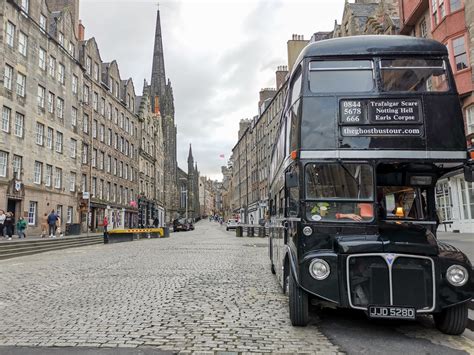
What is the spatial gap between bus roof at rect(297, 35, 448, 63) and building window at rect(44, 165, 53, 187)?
29427 millimetres

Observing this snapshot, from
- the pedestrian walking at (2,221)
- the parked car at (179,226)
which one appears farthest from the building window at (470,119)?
the parked car at (179,226)

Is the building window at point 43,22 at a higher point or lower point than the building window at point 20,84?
higher

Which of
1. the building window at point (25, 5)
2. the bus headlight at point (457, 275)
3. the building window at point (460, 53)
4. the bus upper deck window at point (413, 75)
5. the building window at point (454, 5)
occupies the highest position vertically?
the building window at point (25, 5)

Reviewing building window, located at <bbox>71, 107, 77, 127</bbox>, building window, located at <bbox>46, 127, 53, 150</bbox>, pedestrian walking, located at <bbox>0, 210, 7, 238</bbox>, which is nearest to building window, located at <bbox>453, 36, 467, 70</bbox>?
pedestrian walking, located at <bbox>0, 210, 7, 238</bbox>

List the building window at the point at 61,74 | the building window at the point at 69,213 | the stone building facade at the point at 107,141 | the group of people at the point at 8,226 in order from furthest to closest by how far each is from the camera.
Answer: the stone building facade at the point at 107,141 < the building window at the point at 69,213 < the building window at the point at 61,74 < the group of people at the point at 8,226

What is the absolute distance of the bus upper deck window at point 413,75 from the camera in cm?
582

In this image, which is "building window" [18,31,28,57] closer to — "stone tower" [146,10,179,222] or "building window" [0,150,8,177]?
"building window" [0,150,8,177]

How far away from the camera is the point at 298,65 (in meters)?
6.38

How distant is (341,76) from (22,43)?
1148 inches

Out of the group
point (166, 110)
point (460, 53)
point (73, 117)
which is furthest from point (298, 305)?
point (166, 110)

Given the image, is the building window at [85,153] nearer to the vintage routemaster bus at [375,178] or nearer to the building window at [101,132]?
the building window at [101,132]

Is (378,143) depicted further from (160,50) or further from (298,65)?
(160,50)

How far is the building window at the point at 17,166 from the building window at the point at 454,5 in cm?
2743

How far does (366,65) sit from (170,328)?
4.64 meters
